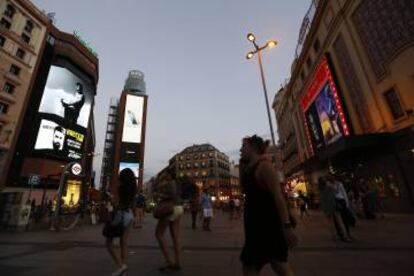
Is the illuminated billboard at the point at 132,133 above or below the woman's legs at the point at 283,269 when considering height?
above

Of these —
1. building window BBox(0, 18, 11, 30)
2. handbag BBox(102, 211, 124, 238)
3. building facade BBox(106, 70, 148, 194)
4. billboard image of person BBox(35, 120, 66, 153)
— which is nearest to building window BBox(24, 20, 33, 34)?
building window BBox(0, 18, 11, 30)

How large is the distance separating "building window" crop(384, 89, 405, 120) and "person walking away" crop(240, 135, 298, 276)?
18.2 meters

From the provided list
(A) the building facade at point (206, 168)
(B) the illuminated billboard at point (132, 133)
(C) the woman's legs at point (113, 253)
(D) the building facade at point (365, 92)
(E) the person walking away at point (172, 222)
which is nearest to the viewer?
(C) the woman's legs at point (113, 253)

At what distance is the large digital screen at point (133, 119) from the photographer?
6606 centimetres

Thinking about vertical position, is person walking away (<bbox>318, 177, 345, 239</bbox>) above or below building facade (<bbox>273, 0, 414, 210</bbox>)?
below

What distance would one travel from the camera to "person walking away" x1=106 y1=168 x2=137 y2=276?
13.1ft

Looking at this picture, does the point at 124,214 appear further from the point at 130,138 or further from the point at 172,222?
the point at 130,138

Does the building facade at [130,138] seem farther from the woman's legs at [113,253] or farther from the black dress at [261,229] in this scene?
the black dress at [261,229]

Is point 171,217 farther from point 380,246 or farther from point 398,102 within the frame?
point 398,102

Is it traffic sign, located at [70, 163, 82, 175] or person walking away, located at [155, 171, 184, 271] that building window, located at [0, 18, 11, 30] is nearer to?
traffic sign, located at [70, 163, 82, 175]

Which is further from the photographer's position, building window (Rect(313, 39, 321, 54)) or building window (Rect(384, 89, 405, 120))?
building window (Rect(313, 39, 321, 54))

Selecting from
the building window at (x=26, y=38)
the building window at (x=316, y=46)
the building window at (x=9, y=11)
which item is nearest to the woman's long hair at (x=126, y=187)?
the building window at (x=316, y=46)

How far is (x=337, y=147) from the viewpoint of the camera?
17.1 m

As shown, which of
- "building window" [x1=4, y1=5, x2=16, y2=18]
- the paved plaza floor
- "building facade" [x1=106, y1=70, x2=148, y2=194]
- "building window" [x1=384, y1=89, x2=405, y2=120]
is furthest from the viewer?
"building facade" [x1=106, y1=70, x2=148, y2=194]
